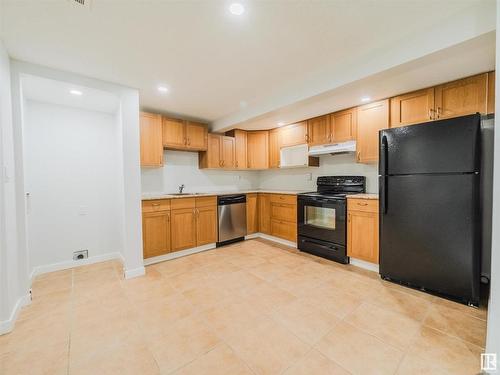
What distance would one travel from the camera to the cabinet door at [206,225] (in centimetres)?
377

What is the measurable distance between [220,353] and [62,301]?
1891mm

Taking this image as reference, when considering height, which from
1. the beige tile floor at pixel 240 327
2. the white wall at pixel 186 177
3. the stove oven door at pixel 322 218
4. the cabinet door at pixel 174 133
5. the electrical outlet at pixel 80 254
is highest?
the cabinet door at pixel 174 133

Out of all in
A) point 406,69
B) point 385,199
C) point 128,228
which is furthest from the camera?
point 128,228

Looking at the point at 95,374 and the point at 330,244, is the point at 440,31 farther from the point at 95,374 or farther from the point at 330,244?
the point at 95,374

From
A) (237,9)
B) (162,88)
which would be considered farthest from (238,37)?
(162,88)

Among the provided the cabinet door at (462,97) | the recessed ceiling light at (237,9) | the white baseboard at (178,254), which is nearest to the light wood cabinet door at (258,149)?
the white baseboard at (178,254)

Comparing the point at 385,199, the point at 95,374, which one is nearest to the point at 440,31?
the point at 385,199

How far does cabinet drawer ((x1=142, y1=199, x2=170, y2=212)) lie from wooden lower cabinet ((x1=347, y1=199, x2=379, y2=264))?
106 inches

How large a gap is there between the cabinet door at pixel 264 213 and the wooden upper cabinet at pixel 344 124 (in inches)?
68.7

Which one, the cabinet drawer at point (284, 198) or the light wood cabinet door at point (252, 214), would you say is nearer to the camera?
the cabinet drawer at point (284, 198)

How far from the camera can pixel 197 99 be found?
3234mm

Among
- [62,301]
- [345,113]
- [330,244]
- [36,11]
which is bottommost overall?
[62,301]

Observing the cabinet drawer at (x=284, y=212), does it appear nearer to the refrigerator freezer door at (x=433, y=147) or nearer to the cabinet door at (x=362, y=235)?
the cabinet door at (x=362, y=235)

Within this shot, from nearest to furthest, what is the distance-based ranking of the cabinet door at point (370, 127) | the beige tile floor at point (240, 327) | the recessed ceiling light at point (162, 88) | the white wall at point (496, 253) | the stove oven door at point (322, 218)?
the white wall at point (496, 253), the beige tile floor at point (240, 327), the recessed ceiling light at point (162, 88), the cabinet door at point (370, 127), the stove oven door at point (322, 218)
